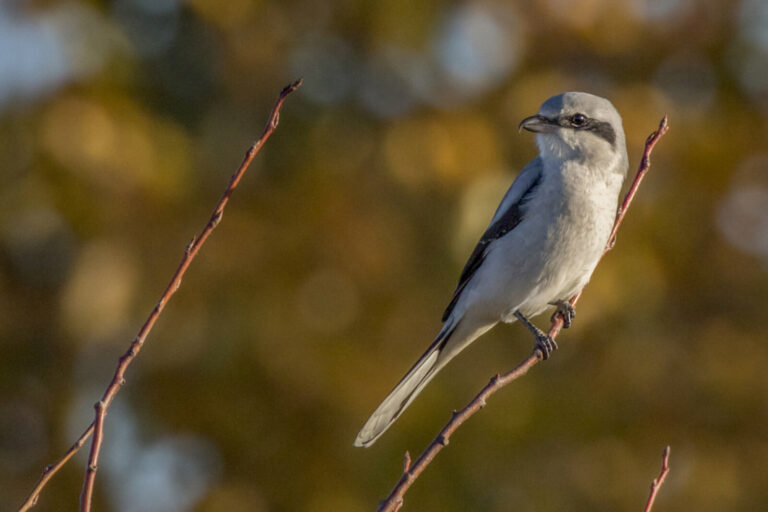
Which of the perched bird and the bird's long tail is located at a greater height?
the perched bird

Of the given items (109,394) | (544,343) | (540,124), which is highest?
(540,124)

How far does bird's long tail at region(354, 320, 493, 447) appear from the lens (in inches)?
150

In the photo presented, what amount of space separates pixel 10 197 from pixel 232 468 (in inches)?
87.2

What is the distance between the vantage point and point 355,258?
267 inches

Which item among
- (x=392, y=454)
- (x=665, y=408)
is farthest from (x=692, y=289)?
(x=392, y=454)

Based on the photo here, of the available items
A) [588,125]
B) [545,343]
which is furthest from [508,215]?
[545,343]

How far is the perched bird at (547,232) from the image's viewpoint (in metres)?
4.06

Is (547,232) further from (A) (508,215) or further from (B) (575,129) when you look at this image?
(B) (575,129)

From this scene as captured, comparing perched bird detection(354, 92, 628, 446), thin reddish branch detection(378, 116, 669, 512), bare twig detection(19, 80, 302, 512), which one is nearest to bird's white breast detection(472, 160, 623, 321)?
perched bird detection(354, 92, 628, 446)

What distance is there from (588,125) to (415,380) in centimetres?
130

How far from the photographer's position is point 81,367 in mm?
6488

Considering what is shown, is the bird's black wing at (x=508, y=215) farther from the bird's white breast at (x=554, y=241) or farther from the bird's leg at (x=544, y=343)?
the bird's leg at (x=544, y=343)

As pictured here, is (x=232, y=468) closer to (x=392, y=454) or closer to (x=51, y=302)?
(x=392, y=454)

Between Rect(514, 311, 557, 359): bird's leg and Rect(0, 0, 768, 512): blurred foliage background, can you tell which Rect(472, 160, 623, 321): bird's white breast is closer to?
Rect(514, 311, 557, 359): bird's leg
